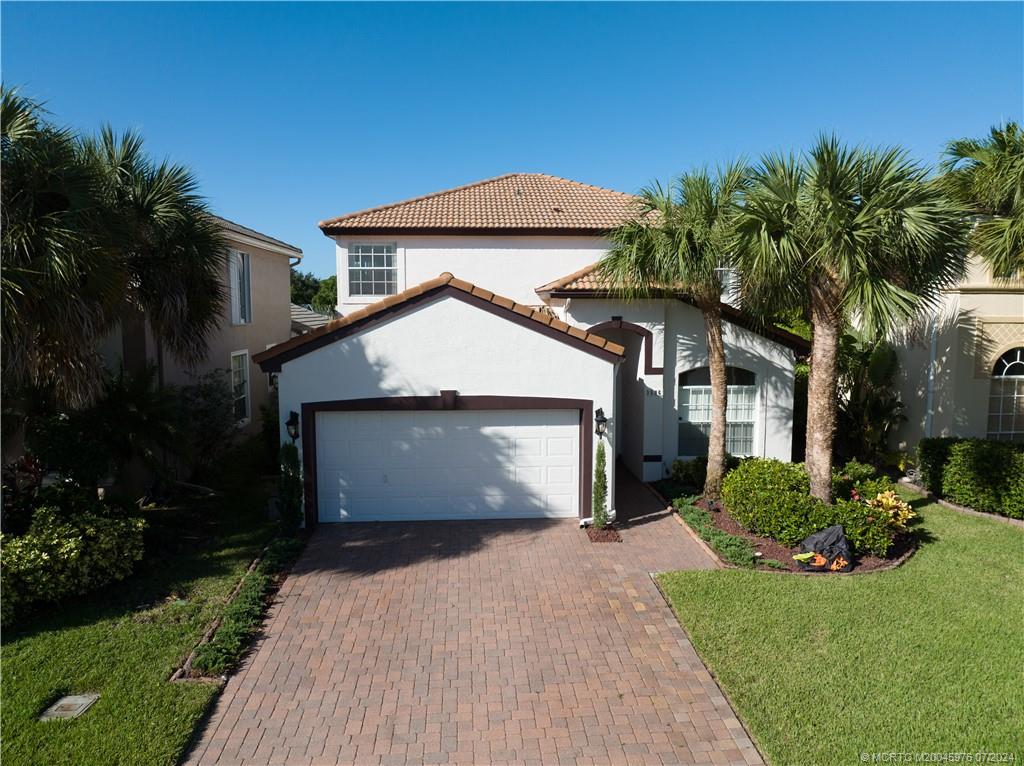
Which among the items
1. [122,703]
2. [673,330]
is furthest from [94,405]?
[673,330]

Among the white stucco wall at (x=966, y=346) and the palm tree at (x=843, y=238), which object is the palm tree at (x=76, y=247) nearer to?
the palm tree at (x=843, y=238)

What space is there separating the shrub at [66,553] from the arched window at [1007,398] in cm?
1863

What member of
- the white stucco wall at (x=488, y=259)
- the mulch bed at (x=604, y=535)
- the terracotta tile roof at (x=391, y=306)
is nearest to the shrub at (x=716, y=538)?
the mulch bed at (x=604, y=535)

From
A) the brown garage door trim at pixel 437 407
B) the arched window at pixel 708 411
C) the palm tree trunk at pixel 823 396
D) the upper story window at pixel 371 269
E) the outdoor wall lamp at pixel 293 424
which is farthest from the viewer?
the upper story window at pixel 371 269

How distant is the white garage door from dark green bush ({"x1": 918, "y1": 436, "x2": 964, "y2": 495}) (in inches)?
328

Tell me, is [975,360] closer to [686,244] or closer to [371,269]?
[686,244]

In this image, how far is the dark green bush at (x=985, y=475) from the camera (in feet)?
43.5

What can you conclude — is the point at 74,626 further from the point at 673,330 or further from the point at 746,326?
the point at 746,326

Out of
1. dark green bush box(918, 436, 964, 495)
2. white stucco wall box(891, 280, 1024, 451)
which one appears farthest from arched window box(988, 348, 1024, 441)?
dark green bush box(918, 436, 964, 495)

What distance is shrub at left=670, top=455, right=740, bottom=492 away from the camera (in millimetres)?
15328

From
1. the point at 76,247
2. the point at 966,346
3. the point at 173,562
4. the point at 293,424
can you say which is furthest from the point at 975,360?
the point at 76,247

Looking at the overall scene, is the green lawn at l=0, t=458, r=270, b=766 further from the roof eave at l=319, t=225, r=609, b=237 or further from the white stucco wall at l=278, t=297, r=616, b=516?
the roof eave at l=319, t=225, r=609, b=237

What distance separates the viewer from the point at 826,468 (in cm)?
1191

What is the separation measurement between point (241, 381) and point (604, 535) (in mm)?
13171
